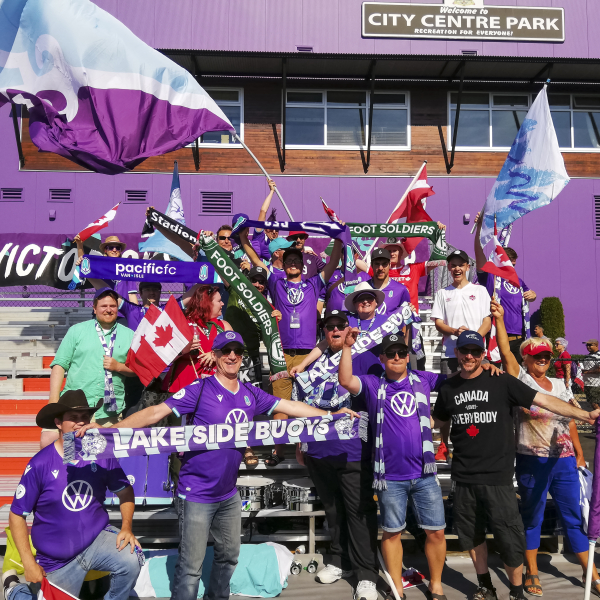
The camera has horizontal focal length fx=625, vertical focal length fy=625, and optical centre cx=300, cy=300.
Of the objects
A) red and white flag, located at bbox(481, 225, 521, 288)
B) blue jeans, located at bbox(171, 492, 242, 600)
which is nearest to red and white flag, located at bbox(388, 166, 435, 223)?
red and white flag, located at bbox(481, 225, 521, 288)

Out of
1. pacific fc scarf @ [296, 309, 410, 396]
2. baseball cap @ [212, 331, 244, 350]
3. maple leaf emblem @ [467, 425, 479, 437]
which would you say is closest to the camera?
baseball cap @ [212, 331, 244, 350]

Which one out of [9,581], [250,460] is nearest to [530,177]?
[250,460]

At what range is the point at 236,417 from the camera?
5055 mm

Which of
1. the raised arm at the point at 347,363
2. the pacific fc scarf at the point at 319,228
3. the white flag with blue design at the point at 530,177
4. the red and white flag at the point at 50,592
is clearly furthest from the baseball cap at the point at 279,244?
the red and white flag at the point at 50,592

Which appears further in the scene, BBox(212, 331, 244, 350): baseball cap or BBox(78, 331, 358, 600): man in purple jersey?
BBox(212, 331, 244, 350): baseball cap

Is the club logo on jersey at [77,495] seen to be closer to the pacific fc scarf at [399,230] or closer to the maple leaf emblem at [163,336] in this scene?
the maple leaf emblem at [163,336]

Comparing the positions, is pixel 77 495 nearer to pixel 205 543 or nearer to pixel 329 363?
pixel 205 543

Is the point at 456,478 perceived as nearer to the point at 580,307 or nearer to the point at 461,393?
the point at 461,393

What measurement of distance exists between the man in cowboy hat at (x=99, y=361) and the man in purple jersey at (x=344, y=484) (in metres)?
1.90

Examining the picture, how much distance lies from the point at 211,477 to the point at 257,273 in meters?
3.47

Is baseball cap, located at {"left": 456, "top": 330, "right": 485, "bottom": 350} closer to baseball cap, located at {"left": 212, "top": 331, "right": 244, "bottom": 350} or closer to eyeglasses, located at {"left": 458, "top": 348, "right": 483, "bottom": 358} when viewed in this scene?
eyeglasses, located at {"left": 458, "top": 348, "right": 483, "bottom": 358}

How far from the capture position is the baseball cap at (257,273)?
7.87 metres

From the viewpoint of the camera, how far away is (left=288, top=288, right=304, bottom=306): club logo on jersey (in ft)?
24.2

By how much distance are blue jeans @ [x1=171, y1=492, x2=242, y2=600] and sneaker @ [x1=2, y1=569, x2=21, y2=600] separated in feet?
3.98
